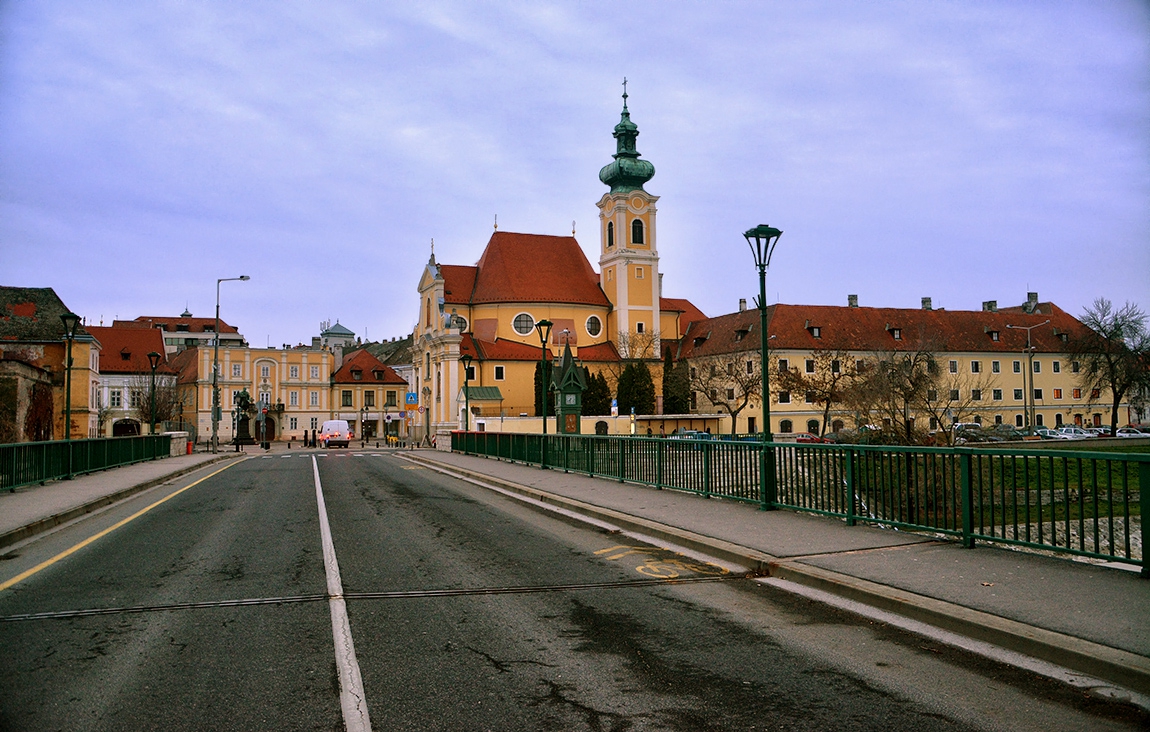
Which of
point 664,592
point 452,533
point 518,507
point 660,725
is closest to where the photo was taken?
point 660,725

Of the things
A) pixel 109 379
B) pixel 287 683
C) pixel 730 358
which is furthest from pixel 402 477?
pixel 109 379

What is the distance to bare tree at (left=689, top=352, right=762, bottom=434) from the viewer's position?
2763 inches

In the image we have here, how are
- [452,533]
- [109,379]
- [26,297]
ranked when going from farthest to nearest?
[109,379], [26,297], [452,533]

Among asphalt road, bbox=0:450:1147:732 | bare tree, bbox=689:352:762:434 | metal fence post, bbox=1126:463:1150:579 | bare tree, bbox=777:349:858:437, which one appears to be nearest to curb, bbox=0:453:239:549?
asphalt road, bbox=0:450:1147:732

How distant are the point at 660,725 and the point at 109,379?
321 feet

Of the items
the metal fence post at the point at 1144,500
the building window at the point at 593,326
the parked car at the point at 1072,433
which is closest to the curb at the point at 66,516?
the metal fence post at the point at 1144,500

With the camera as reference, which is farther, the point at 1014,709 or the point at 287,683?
the point at 287,683

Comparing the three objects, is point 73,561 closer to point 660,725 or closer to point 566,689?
point 566,689

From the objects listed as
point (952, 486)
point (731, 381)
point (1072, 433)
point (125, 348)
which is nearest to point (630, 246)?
point (731, 381)

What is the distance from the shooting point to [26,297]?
2126 inches

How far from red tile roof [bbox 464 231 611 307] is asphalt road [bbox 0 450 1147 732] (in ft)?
Result: 238

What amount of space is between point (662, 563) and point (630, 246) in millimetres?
76049

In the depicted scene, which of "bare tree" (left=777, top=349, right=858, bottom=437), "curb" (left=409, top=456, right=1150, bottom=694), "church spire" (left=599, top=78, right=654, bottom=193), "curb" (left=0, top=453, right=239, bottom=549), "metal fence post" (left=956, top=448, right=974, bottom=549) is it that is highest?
"church spire" (left=599, top=78, right=654, bottom=193)

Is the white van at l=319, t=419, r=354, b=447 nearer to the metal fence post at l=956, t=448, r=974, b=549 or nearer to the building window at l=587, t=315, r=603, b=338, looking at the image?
the building window at l=587, t=315, r=603, b=338
